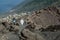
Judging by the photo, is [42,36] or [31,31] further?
[31,31]

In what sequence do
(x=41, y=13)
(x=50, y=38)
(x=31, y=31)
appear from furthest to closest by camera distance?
(x=41, y=13), (x=31, y=31), (x=50, y=38)

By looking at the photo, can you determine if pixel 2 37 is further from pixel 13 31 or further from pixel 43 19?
pixel 43 19

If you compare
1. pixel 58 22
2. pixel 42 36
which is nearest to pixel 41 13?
pixel 58 22

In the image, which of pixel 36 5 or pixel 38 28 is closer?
pixel 38 28

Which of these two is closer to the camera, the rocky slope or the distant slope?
the rocky slope

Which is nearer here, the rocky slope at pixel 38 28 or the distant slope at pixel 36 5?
the rocky slope at pixel 38 28

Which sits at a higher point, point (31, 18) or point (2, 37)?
point (31, 18)

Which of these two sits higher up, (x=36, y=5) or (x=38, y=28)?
(x=38, y=28)

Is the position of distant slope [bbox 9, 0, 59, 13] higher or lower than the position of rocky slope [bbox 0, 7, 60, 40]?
lower

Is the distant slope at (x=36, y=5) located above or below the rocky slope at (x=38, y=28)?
below

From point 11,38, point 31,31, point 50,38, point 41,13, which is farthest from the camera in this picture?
point 41,13

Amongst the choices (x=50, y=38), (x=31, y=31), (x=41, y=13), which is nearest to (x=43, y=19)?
(x=41, y=13)
